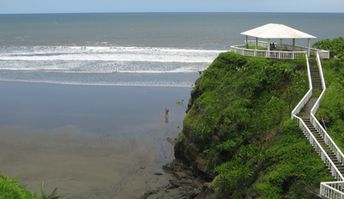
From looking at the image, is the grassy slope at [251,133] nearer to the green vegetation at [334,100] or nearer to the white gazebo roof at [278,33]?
the green vegetation at [334,100]

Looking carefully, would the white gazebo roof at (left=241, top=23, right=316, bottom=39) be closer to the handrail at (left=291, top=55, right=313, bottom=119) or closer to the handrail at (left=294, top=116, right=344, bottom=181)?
the handrail at (left=291, top=55, right=313, bottom=119)

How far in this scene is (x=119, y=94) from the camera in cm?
4184

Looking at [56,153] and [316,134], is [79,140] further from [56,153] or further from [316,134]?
[316,134]

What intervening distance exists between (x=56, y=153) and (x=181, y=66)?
99.4ft

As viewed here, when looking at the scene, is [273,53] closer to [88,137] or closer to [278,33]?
[278,33]

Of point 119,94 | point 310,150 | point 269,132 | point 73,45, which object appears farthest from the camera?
point 73,45

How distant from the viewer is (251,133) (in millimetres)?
22547

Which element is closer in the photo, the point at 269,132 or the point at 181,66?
the point at 269,132

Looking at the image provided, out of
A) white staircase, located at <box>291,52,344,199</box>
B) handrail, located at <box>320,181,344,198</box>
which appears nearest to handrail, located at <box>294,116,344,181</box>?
white staircase, located at <box>291,52,344,199</box>

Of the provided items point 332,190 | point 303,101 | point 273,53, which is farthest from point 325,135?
point 273,53

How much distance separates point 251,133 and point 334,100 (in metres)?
4.15

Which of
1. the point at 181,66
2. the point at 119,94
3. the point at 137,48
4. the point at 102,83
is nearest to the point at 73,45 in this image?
the point at 137,48

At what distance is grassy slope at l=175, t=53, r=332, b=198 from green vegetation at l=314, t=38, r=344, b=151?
1.43 m

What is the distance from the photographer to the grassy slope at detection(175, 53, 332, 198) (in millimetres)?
17188
